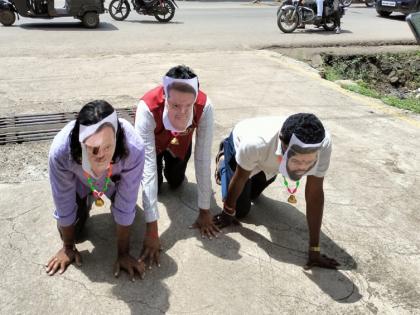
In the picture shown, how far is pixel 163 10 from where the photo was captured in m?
11.7

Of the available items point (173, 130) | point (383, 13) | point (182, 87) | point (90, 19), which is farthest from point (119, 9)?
point (182, 87)

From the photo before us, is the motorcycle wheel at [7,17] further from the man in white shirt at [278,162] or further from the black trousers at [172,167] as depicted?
the man in white shirt at [278,162]

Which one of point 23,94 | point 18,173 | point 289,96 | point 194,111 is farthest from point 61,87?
point 194,111

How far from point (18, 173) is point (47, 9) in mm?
7815

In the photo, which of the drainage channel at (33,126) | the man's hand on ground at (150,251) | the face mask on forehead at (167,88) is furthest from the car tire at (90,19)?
the man's hand on ground at (150,251)

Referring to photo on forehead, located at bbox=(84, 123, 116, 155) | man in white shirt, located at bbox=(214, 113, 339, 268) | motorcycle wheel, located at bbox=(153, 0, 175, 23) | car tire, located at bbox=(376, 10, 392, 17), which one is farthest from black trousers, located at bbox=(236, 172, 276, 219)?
car tire, located at bbox=(376, 10, 392, 17)

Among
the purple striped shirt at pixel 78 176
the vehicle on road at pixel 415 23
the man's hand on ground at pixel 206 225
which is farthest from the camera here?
the man's hand on ground at pixel 206 225

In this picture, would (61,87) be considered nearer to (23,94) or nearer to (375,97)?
(23,94)

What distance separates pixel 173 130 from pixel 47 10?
874cm

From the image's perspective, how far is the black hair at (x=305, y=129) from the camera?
7.41 feet

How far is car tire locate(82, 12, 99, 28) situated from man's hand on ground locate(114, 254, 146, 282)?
8894 millimetres

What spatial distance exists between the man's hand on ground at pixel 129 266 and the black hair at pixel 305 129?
110 cm

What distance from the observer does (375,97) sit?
246 inches

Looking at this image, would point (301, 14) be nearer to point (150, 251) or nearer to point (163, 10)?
point (163, 10)
